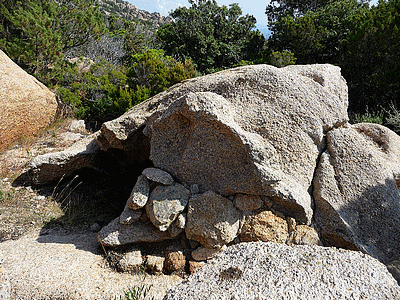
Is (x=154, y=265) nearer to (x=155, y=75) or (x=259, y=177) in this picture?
(x=259, y=177)

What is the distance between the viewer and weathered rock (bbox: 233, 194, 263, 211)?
4.07m

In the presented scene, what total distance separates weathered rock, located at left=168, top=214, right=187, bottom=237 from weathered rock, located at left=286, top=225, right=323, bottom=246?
4.62 ft

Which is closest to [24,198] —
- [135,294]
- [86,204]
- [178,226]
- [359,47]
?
[86,204]

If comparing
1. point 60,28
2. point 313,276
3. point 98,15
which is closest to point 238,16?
point 98,15

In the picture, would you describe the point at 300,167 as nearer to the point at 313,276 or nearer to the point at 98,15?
the point at 313,276

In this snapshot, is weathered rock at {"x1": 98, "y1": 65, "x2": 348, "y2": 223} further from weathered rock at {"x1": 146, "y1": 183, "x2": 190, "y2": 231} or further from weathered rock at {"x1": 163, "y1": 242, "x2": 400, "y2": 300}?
weathered rock at {"x1": 163, "y1": 242, "x2": 400, "y2": 300}

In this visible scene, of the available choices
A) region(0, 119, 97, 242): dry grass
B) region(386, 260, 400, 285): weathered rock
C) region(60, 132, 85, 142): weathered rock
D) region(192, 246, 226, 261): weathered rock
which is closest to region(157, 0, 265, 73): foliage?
region(60, 132, 85, 142): weathered rock

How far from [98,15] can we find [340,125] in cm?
907

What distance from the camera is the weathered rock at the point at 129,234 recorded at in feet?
13.0

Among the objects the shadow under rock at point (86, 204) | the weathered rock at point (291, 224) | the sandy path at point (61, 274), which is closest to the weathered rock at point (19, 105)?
the shadow under rock at point (86, 204)

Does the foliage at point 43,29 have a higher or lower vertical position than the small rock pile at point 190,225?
higher

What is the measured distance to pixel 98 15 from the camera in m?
10.5

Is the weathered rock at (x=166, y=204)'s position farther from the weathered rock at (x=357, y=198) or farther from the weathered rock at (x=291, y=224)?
the weathered rock at (x=357, y=198)

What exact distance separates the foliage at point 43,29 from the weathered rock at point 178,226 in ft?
21.9
